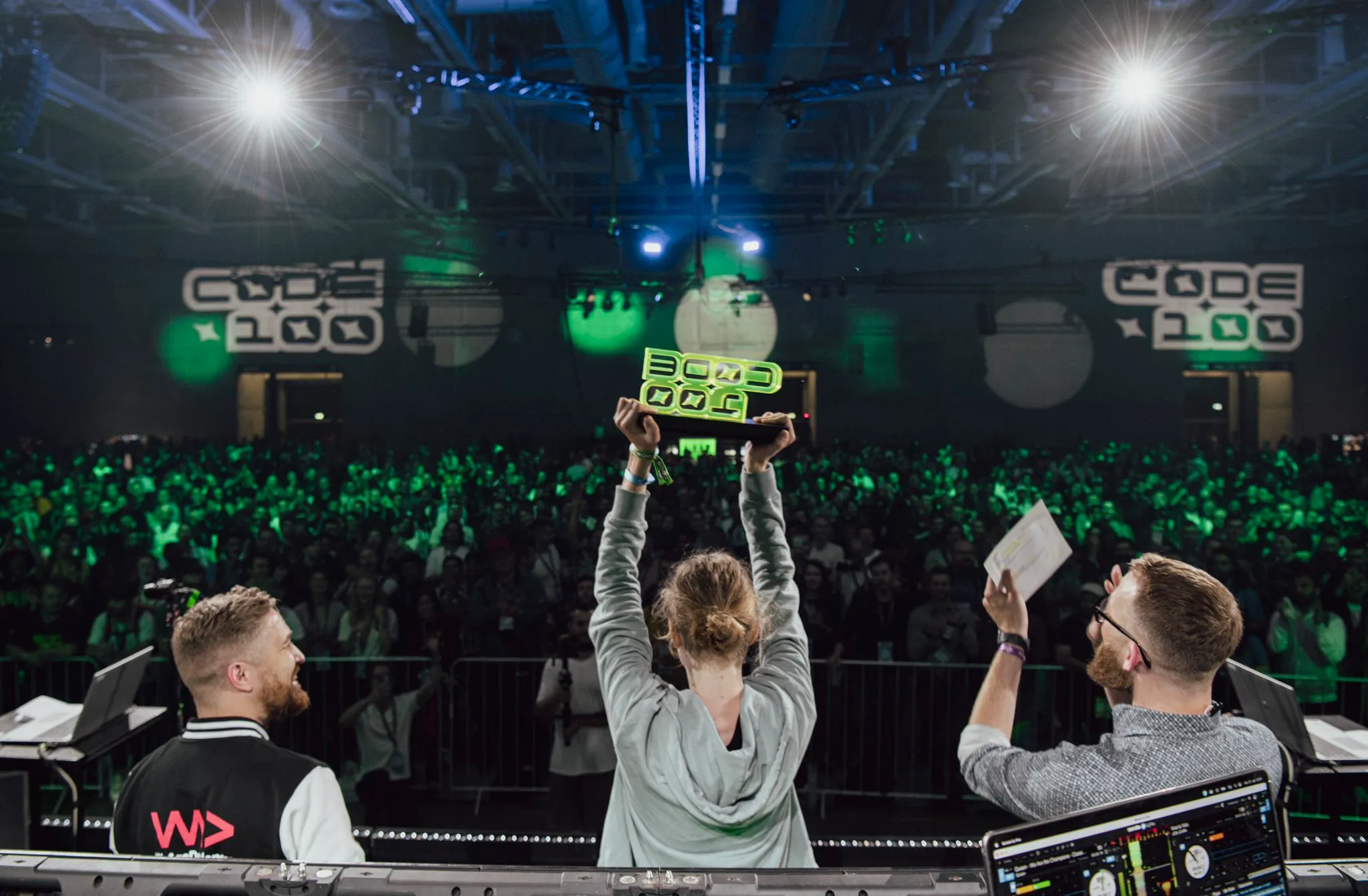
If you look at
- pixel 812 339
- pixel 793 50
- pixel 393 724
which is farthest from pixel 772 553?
pixel 812 339

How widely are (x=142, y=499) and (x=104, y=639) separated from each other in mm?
4768

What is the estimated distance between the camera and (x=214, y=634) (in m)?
1.67

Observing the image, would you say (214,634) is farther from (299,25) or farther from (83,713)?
(299,25)

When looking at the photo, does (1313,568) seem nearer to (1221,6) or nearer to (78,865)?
(1221,6)

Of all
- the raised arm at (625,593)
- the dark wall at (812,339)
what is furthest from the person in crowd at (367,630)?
the dark wall at (812,339)

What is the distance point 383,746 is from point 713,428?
3169mm

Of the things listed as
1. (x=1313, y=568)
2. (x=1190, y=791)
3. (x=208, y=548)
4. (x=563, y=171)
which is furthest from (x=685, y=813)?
(x=563, y=171)

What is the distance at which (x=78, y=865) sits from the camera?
1.05 meters

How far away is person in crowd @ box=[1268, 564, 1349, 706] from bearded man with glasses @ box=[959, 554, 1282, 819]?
170 inches

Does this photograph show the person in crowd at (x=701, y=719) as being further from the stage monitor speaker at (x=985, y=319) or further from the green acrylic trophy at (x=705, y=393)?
the stage monitor speaker at (x=985, y=319)

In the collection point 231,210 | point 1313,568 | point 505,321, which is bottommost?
point 1313,568

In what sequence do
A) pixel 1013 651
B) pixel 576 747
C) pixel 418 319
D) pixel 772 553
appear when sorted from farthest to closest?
pixel 418 319 < pixel 576 747 < pixel 772 553 < pixel 1013 651

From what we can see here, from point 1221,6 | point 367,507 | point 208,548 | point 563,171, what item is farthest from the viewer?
point 563,171

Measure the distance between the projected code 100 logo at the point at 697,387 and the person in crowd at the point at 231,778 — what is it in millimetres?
889
